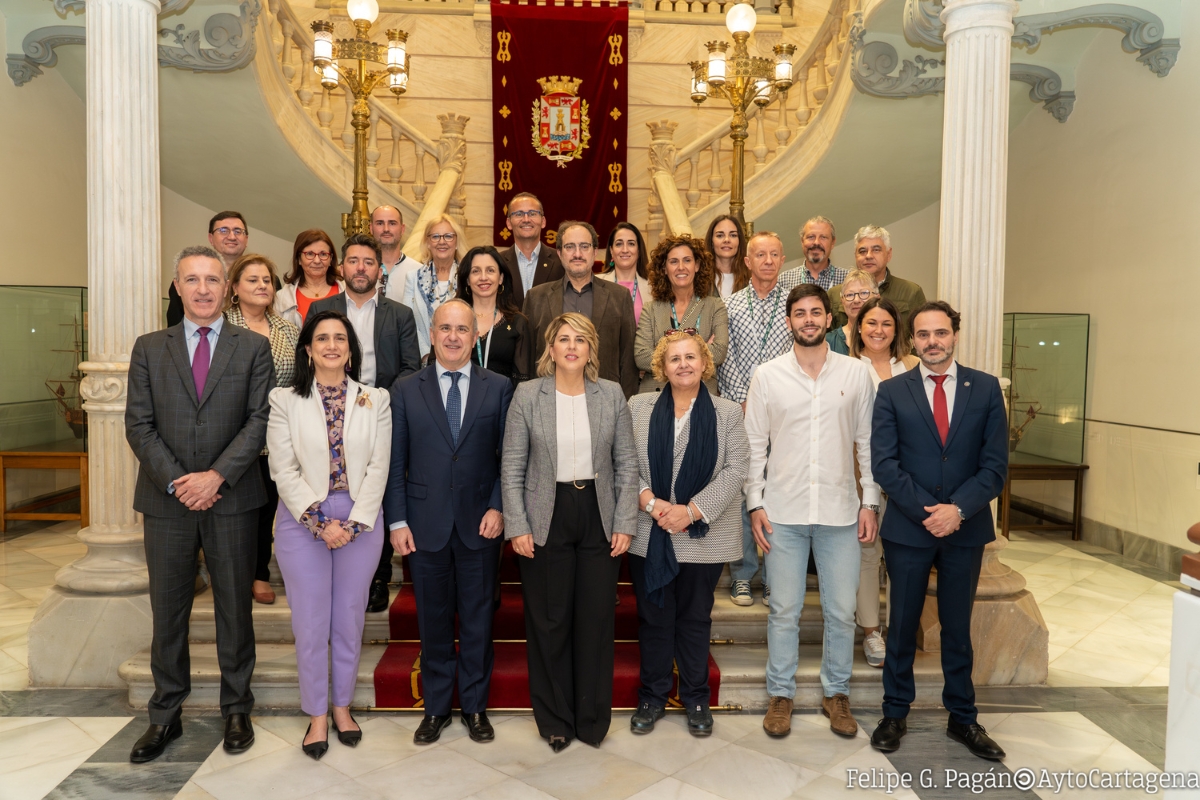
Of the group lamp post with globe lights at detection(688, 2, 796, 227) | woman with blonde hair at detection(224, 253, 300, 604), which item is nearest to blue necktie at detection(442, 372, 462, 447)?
woman with blonde hair at detection(224, 253, 300, 604)

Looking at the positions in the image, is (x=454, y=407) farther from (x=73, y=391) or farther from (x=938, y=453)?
(x=73, y=391)

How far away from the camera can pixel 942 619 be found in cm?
338


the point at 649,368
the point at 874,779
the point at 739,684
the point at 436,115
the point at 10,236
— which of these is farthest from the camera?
the point at 436,115

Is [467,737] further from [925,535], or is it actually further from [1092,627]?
[1092,627]

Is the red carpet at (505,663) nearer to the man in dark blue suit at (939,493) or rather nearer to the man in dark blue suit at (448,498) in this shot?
the man in dark blue suit at (448,498)

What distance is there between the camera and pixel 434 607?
3.28 metres

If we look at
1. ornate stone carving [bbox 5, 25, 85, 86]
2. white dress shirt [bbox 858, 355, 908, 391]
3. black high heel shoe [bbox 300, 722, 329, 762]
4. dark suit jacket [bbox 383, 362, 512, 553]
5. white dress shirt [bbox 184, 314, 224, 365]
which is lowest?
black high heel shoe [bbox 300, 722, 329, 762]

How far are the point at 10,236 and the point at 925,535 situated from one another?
7119mm

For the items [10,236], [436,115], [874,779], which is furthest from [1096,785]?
[436,115]

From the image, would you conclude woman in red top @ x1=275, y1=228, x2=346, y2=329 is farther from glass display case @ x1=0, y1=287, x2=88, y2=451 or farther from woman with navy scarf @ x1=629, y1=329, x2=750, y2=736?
glass display case @ x1=0, y1=287, x2=88, y2=451

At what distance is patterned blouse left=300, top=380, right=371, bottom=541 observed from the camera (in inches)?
121

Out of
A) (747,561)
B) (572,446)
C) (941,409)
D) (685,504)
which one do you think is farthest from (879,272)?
(572,446)

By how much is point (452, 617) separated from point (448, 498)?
0.53m

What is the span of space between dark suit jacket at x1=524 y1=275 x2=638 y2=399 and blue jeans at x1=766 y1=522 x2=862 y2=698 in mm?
1090
